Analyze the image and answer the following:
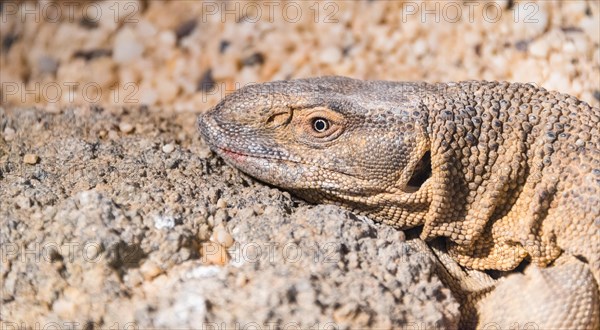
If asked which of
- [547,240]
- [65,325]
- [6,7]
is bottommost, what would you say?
[65,325]

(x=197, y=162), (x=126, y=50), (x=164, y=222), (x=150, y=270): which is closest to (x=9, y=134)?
(x=197, y=162)

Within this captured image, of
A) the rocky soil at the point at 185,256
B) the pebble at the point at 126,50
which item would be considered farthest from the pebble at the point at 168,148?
the pebble at the point at 126,50

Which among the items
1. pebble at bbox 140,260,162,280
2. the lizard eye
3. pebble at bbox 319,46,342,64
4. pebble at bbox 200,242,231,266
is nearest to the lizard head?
the lizard eye

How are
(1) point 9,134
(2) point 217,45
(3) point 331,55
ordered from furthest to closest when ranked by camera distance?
(2) point 217,45 < (3) point 331,55 < (1) point 9,134

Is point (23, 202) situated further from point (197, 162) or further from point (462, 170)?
point (462, 170)

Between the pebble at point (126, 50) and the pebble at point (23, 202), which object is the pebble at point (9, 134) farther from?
the pebble at point (126, 50)

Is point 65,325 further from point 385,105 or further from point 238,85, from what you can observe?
point 238,85

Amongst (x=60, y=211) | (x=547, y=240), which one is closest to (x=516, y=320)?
(x=547, y=240)
